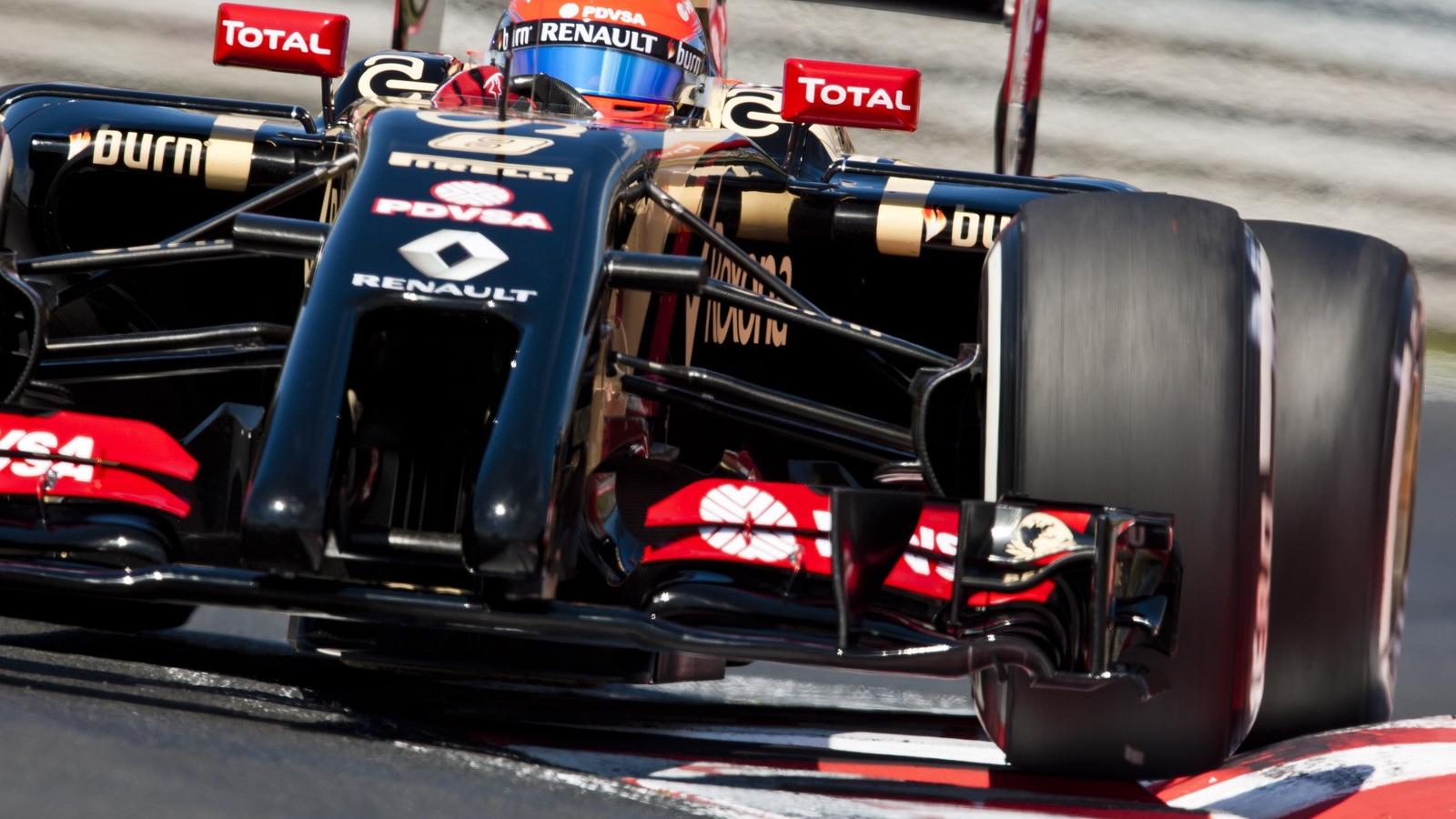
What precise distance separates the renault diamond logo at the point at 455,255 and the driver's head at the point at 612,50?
1.70 meters

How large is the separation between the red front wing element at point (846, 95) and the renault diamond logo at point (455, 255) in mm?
1295

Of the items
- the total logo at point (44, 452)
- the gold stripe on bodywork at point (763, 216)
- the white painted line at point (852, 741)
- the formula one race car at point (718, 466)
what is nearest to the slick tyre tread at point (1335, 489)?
the formula one race car at point (718, 466)

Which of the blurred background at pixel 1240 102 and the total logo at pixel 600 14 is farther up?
the blurred background at pixel 1240 102

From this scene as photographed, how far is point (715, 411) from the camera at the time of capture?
Result: 331cm

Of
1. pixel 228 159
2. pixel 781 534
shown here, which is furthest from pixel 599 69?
pixel 781 534

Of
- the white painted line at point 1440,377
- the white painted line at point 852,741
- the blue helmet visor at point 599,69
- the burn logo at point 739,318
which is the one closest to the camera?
the white painted line at point 852,741

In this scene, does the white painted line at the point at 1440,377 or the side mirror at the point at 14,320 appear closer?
the side mirror at the point at 14,320

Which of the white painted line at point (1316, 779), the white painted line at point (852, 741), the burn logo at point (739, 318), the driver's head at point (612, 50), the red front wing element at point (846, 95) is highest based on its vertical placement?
the driver's head at point (612, 50)

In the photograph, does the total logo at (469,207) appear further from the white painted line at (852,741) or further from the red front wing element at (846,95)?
the red front wing element at (846,95)

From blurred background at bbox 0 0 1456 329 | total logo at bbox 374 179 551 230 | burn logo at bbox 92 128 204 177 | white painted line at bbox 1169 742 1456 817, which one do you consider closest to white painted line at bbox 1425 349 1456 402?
blurred background at bbox 0 0 1456 329

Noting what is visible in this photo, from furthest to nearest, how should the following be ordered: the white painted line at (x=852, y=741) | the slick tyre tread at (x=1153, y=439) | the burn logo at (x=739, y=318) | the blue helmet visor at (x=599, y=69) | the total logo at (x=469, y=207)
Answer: the blue helmet visor at (x=599, y=69), the burn logo at (x=739, y=318), the white painted line at (x=852, y=741), the total logo at (x=469, y=207), the slick tyre tread at (x=1153, y=439)

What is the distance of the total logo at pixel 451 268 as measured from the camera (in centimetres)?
281

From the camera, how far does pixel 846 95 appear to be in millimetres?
4031

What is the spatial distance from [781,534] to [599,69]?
207 centimetres
